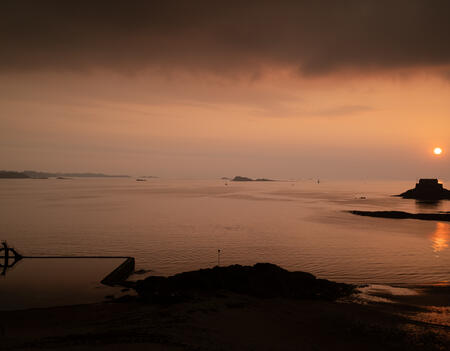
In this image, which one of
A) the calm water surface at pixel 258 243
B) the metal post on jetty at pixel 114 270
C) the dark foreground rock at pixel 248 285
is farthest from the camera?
the calm water surface at pixel 258 243

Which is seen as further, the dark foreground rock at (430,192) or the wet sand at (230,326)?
the dark foreground rock at (430,192)

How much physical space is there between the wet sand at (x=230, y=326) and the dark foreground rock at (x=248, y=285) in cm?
101

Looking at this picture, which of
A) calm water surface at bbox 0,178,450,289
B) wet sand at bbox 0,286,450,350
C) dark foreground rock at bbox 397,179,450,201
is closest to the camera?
wet sand at bbox 0,286,450,350

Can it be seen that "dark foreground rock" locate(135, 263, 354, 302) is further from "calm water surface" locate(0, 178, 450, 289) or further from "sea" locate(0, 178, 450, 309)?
"calm water surface" locate(0, 178, 450, 289)

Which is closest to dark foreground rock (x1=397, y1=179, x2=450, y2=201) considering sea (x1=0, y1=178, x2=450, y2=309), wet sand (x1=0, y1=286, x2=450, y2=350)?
sea (x1=0, y1=178, x2=450, y2=309)

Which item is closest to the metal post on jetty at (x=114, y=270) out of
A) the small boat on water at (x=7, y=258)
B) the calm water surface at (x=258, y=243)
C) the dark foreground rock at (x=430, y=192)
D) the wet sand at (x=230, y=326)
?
the small boat on water at (x=7, y=258)

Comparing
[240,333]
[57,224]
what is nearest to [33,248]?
[57,224]

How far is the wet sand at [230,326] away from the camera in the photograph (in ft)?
43.8

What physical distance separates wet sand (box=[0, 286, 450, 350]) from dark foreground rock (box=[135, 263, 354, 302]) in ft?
3.31

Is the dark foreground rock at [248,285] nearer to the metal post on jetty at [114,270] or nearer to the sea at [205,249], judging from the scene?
the metal post on jetty at [114,270]

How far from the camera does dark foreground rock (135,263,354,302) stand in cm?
2022

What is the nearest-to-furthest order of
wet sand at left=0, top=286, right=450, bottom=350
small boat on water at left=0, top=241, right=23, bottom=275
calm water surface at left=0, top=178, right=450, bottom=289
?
wet sand at left=0, top=286, right=450, bottom=350
small boat on water at left=0, top=241, right=23, bottom=275
calm water surface at left=0, top=178, right=450, bottom=289

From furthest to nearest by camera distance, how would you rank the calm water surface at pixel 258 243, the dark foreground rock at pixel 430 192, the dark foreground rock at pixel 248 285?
1. the dark foreground rock at pixel 430 192
2. the calm water surface at pixel 258 243
3. the dark foreground rock at pixel 248 285

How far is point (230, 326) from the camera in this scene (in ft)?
50.6
